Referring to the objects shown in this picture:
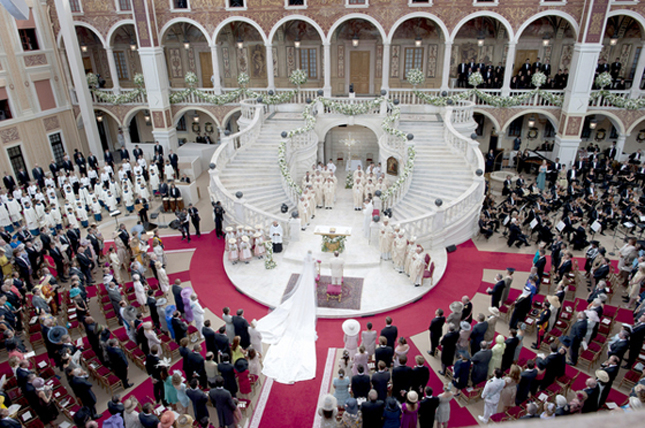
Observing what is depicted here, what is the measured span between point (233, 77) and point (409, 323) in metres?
23.3

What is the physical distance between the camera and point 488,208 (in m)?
18.7

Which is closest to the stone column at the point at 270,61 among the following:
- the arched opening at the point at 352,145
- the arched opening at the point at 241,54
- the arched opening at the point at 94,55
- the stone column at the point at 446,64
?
the arched opening at the point at 241,54

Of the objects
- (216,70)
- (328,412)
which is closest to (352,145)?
(216,70)

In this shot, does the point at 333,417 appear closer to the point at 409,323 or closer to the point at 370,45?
the point at 409,323

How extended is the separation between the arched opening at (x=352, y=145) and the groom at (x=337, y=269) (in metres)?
13.5

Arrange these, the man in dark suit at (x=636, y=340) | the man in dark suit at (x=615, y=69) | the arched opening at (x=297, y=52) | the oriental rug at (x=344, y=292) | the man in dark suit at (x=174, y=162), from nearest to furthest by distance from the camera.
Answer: the man in dark suit at (x=636, y=340)
the oriental rug at (x=344, y=292)
the man in dark suit at (x=174, y=162)
the man in dark suit at (x=615, y=69)
the arched opening at (x=297, y=52)

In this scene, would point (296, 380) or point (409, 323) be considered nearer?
point (296, 380)

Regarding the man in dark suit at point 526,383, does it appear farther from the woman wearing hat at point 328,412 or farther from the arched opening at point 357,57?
the arched opening at point 357,57

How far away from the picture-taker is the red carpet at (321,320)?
9812 mm

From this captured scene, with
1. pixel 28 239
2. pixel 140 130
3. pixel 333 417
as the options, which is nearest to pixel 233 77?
pixel 140 130

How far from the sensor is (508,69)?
25.0m

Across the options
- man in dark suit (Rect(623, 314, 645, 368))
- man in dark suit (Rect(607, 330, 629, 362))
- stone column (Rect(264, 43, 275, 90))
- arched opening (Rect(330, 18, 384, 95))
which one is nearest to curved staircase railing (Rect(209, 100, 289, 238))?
stone column (Rect(264, 43, 275, 90))

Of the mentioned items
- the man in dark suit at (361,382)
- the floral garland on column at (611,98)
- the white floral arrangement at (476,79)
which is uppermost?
the white floral arrangement at (476,79)

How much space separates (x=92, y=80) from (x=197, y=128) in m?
7.07
